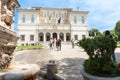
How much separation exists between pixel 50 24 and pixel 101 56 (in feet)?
169

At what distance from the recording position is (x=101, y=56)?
Result: 189 inches

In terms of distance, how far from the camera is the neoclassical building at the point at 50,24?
2169 inches

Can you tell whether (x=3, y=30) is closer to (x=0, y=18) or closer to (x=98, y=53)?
(x=0, y=18)

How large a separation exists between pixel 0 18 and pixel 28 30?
172ft

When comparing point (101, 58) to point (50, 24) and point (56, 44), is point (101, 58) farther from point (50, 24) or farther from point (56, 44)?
Answer: point (50, 24)

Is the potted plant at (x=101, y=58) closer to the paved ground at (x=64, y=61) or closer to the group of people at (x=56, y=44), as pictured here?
the paved ground at (x=64, y=61)

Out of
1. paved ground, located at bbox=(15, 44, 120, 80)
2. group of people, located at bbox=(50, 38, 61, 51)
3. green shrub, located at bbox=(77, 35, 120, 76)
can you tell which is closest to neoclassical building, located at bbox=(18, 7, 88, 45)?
group of people, located at bbox=(50, 38, 61, 51)

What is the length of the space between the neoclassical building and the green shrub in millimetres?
49859

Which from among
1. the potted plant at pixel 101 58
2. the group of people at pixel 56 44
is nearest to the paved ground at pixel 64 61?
the potted plant at pixel 101 58

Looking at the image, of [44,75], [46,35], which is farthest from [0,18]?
[46,35]

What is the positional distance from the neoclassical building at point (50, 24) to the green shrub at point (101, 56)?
4986 centimetres

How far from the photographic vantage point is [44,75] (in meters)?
5.29

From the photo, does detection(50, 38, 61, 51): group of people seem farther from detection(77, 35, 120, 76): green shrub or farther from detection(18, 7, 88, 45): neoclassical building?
detection(18, 7, 88, 45): neoclassical building

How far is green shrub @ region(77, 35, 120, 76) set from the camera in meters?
4.75
